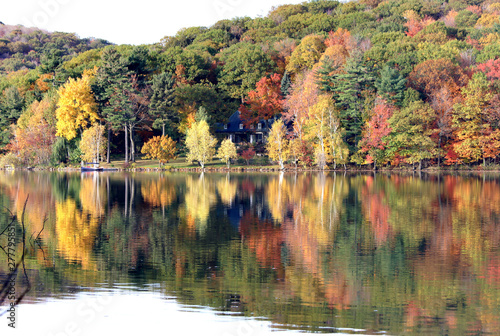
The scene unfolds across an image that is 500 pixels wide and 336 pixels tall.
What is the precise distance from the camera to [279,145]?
6631cm

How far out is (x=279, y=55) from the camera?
91938 mm

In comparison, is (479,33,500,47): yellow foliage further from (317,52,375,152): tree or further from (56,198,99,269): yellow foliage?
(56,198,99,269): yellow foliage

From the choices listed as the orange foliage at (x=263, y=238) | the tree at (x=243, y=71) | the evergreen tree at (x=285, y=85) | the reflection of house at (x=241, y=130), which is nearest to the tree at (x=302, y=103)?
the evergreen tree at (x=285, y=85)

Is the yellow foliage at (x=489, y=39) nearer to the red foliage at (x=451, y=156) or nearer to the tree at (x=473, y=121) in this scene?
the tree at (x=473, y=121)

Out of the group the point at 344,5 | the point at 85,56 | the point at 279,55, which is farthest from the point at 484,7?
the point at 85,56

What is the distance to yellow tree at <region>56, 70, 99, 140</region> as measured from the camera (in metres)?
69.3

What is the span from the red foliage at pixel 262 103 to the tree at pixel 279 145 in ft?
36.2

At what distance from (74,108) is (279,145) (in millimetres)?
27387

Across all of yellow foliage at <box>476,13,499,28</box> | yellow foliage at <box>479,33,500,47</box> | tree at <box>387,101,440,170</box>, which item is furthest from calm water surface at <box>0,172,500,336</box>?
yellow foliage at <box>476,13,499,28</box>

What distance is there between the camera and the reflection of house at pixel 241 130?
82.2 metres

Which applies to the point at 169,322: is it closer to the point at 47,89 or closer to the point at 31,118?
the point at 31,118

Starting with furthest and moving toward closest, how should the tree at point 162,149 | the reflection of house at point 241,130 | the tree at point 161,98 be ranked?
1. the reflection of house at point 241,130
2. the tree at point 161,98
3. the tree at point 162,149

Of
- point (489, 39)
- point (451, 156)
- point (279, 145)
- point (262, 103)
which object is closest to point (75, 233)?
point (279, 145)

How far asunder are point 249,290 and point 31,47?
449 feet
